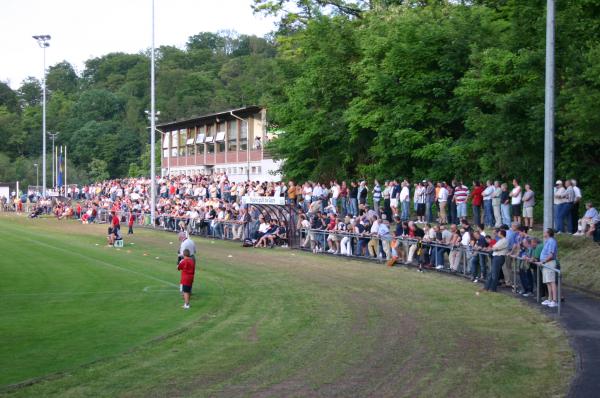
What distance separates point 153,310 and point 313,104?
99.8ft

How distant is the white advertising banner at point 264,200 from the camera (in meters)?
37.0

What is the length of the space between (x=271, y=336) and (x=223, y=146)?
57.1 m

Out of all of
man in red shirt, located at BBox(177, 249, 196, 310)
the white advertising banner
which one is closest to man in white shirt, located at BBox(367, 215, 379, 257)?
the white advertising banner

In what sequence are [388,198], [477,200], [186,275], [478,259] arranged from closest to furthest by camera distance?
[186,275]
[478,259]
[477,200]
[388,198]

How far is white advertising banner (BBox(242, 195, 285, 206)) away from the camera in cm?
3703

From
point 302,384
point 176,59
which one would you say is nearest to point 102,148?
point 176,59

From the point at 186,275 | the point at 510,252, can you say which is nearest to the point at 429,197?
the point at 510,252

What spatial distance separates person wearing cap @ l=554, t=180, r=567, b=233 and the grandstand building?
31.0 meters

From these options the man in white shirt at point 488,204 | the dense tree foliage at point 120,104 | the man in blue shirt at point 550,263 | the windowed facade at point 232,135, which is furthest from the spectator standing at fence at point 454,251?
the dense tree foliage at point 120,104

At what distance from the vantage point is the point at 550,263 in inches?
787

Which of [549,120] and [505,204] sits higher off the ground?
[549,120]

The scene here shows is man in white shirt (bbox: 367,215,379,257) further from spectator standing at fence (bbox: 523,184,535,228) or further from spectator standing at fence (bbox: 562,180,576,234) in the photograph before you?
spectator standing at fence (bbox: 562,180,576,234)

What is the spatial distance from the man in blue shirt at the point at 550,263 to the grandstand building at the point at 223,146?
3822 cm

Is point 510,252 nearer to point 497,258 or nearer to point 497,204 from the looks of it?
point 497,258
